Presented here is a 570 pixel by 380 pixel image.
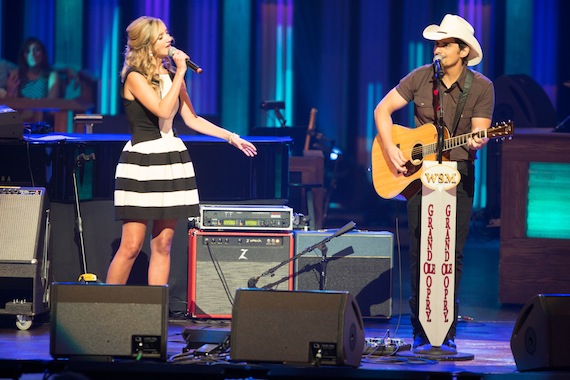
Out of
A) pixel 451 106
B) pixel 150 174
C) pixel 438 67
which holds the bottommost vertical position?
pixel 150 174

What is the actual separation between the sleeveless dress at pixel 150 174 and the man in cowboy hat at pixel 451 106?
120 centimetres

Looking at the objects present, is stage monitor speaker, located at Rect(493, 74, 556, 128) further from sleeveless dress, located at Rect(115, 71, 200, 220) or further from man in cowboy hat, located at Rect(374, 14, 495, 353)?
sleeveless dress, located at Rect(115, 71, 200, 220)

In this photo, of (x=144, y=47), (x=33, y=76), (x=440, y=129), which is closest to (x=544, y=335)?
(x=440, y=129)

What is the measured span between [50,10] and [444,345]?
32.6 ft

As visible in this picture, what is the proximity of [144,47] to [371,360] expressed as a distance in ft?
6.91

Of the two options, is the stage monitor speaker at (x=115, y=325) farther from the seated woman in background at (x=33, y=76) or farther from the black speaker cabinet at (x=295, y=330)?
the seated woman in background at (x=33, y=76)

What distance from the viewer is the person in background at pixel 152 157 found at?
18.4 ft

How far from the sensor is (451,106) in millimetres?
5680

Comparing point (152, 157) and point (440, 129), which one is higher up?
point (440, 129)

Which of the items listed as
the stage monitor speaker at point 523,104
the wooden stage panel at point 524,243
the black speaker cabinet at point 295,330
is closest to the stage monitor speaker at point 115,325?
the black speaker cabinet at point 295,330

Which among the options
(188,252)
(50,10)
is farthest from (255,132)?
(50,10)

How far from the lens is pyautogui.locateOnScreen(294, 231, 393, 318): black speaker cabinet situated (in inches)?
271

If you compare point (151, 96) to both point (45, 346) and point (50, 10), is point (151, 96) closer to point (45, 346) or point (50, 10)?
point (45, 346)

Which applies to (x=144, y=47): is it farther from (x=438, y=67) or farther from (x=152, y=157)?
(x=438, y=67)
